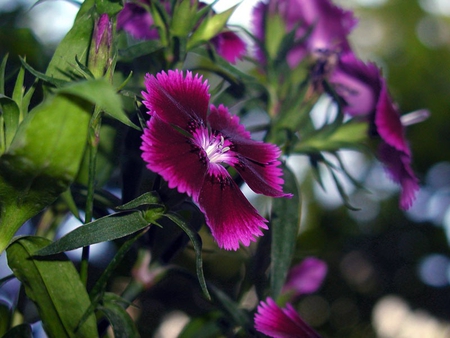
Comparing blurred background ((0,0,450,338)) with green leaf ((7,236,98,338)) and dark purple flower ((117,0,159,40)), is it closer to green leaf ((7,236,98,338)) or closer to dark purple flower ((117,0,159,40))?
dark purple flower ((117,0,159,40))

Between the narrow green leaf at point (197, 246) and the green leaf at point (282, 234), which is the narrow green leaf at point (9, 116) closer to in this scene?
the narrow green leaf at point (197, 246)

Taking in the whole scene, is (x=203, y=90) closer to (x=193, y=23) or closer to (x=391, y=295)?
(x=193, y=23)

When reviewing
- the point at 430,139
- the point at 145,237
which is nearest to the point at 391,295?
the point at 430,139

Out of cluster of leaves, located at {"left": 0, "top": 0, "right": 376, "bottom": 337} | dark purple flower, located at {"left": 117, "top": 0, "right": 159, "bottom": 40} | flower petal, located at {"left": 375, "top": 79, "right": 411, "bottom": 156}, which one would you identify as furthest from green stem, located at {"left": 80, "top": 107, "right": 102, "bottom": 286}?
flower petal, located at {"left": 375, "top": 79, "right": 411, "bottom": 156}

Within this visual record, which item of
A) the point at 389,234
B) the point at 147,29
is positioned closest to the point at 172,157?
the point at 147,29

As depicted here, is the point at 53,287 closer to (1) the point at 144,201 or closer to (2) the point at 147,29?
(1) the point at 144,201

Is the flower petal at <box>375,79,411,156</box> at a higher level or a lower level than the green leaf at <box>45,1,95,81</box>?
lower

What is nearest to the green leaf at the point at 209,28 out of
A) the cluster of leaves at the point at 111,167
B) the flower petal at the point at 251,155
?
the cluster of leaves at the point at 111,167
